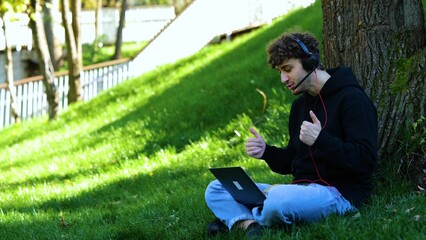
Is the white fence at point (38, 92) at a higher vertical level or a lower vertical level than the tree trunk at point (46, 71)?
lower

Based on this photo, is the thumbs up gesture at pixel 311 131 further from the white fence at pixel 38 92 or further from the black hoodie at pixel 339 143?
the white fence at pixel 38 92

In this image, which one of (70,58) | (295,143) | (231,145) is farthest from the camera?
(70,58)

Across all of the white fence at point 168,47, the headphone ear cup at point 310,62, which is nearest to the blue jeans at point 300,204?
the headphone ear cup at point 310,62

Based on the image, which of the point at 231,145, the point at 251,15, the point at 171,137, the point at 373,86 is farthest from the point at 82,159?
the point at 251,15

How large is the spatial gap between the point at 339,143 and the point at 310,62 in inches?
21.9

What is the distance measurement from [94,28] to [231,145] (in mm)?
24719

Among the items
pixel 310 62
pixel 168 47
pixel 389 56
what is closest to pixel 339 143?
pixel 310 62

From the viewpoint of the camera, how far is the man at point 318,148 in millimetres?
4785

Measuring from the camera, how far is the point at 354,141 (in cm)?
479

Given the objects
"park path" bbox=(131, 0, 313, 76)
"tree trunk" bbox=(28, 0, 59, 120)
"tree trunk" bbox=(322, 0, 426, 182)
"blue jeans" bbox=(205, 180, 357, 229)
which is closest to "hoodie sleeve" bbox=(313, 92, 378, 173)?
"blue jeans" bbox=(205, 180, 357, 229)

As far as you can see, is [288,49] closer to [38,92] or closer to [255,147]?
[255,147]

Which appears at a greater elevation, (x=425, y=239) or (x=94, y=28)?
(x=425, y=239)

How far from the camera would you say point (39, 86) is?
19.9m

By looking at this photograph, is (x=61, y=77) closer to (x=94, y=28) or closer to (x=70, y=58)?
(x=70, y=58)
